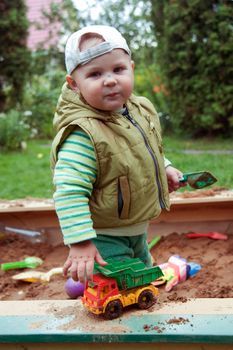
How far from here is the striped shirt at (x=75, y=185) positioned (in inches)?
60.9

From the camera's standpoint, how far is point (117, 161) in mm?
1704

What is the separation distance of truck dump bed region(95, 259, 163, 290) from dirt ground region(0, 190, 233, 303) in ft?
1.64

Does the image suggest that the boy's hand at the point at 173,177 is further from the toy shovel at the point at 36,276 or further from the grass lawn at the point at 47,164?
the grass lawn at the point at 47,164

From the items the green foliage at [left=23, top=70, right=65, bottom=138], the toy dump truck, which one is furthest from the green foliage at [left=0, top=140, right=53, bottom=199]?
the toy dump truck

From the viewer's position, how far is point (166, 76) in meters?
7.32

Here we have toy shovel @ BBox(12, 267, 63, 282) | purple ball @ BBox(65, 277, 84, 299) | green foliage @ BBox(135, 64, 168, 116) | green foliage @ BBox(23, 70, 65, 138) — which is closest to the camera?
purple ball @ BBox(65, 277, 84, 299)

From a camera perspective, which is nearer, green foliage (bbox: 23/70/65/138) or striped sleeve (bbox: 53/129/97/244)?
striped sleeve (bbox: 53/129/97/244)

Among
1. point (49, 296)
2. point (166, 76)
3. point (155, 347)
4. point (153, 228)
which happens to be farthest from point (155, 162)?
point (166, 76)

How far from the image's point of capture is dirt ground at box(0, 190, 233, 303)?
2.46 metres

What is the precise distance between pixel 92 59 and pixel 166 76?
579cm

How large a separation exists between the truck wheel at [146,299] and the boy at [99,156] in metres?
0.17

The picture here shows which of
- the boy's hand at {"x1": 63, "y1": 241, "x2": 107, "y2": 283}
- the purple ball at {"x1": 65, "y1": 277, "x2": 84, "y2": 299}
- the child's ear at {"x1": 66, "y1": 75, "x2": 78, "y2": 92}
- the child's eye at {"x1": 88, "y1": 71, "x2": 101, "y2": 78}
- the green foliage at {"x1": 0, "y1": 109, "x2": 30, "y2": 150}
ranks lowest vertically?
the green foliage at {"x1": 0, "y1": 109, "x2": 30, "y2": 150}

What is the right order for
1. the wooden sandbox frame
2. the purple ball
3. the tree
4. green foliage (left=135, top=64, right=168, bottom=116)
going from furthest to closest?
the tree < green foliage (left=135, top=64, right=168, bottom=116) < the purple ball < the wooden sandbox frame

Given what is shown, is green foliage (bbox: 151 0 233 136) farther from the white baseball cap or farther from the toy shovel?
the white baseball cap
